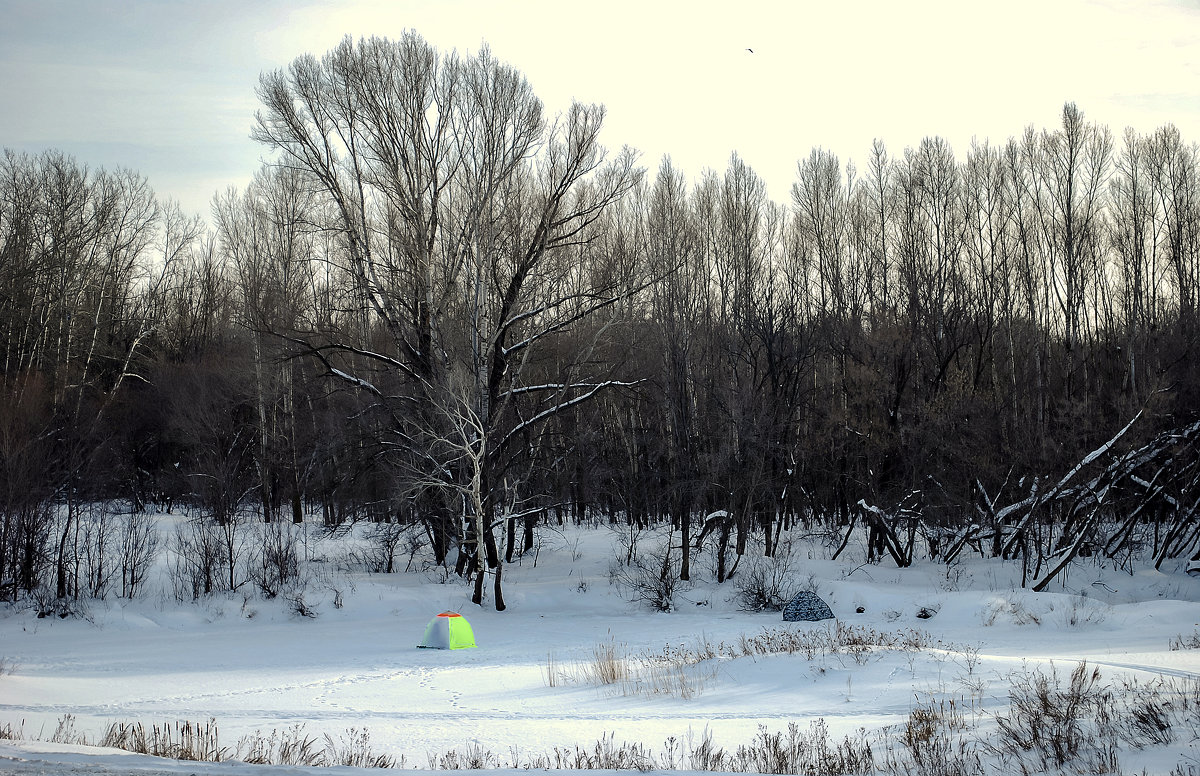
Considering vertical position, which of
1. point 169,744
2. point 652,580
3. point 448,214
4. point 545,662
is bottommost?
point 545,662

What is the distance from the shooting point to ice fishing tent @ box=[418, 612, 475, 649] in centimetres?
1770

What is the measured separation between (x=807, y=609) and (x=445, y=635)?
8.64 m

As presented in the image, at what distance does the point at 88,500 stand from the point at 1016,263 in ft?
128

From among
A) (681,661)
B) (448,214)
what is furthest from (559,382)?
(681,661)

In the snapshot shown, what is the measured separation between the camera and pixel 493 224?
2350 cm

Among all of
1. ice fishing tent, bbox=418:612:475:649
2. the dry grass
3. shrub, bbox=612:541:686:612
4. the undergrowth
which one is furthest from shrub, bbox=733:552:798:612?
the dry grass

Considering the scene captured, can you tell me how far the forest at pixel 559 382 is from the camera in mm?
→ 23125

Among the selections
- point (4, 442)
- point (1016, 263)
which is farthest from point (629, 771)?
point (1016, 263)

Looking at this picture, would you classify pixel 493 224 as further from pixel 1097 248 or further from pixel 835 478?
pixel 1097 248

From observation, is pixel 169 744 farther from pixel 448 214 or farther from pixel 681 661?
pixel 448 214

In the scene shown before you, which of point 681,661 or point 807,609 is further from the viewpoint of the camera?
point 807,609

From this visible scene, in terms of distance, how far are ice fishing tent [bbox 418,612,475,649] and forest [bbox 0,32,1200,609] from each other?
12.1 feet

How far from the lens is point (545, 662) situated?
1620 centimetres

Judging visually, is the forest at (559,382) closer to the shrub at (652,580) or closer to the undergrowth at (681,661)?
the shrub at (652,580)
